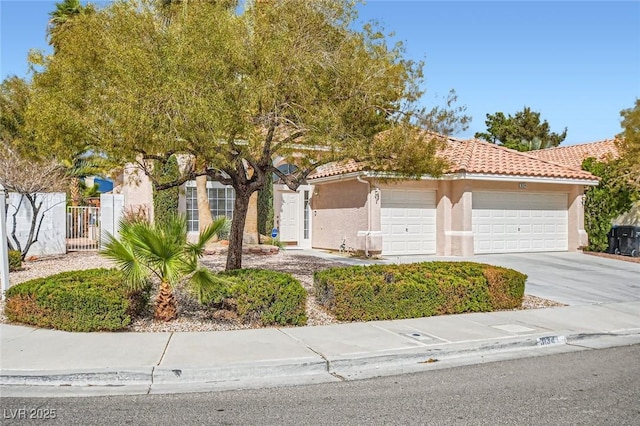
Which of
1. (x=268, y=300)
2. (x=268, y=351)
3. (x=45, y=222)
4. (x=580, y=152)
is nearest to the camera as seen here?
(x=268, y=351)

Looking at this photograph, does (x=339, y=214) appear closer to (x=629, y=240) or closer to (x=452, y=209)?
(x=452, y=209)

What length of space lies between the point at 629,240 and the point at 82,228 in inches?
762

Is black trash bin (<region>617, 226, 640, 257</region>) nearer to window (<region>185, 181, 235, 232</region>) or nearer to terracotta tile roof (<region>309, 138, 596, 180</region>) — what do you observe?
terracotta tile roof (<region>309, 138, 596, 180</region>)

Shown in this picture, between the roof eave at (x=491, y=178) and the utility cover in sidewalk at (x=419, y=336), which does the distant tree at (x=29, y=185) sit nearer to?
the roof eave at (x=491, y=178)

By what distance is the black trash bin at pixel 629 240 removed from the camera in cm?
1947

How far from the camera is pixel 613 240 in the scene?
67.1 feet

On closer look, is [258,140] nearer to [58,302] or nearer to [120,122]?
[120,122]

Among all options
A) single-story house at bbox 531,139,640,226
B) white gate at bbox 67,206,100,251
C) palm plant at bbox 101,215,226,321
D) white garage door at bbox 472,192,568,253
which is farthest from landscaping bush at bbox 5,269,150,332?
single-story house at bbox 531,139,640,226

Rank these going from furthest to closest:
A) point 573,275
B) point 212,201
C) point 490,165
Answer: point 212,201
point 490,165
point 573,275

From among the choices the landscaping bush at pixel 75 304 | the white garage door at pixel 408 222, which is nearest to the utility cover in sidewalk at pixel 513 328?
the landscaping bush at pixel 75 304

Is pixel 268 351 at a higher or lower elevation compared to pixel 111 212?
lower

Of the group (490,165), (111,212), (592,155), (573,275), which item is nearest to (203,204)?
(111,212)

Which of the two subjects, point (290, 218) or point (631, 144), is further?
point (290, 218)

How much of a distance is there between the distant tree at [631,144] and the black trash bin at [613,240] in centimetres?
198
